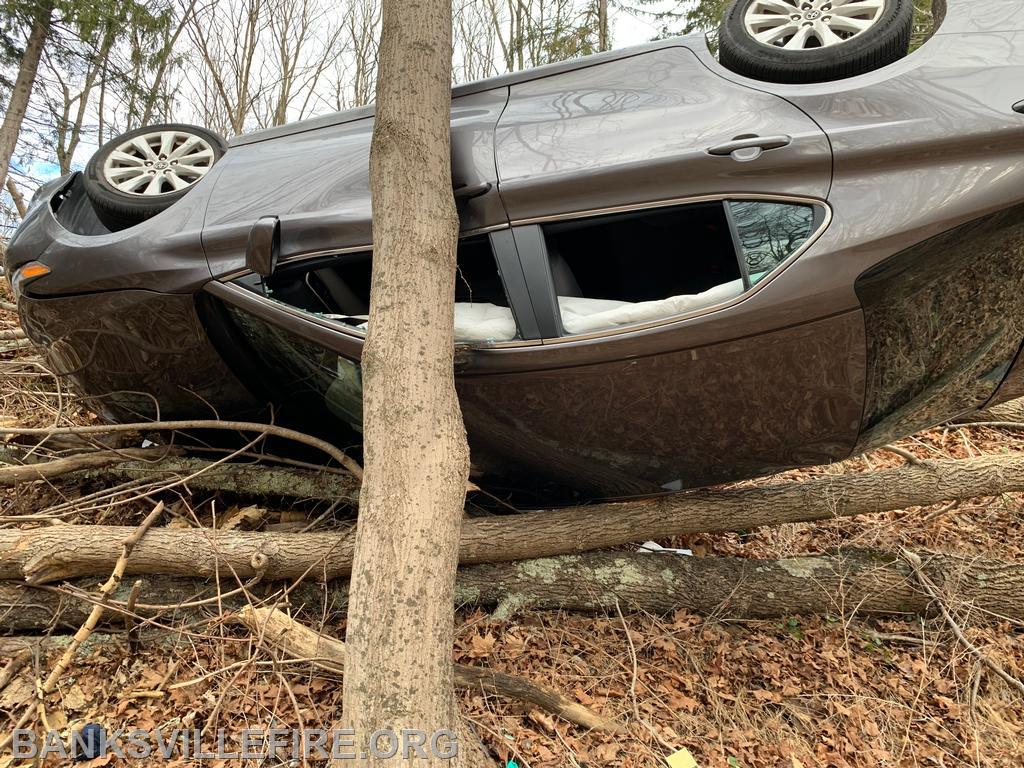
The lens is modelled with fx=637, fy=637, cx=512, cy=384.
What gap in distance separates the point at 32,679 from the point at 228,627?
758mm

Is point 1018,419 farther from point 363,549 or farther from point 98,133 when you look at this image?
point 98,133

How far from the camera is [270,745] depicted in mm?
2381

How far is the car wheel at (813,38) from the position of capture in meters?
2.46

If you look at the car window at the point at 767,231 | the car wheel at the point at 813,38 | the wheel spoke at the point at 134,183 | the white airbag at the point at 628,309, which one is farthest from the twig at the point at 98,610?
the car wheel at the point at 813,38

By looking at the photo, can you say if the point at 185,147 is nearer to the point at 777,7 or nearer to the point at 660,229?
the point at 660,229

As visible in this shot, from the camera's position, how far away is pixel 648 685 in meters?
2.89

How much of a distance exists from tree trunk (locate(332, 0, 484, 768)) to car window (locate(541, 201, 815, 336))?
1.84ft

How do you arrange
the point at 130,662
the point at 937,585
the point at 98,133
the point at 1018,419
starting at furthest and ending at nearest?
the point at 98,133 < the point at 1018,419 < the point at 937,585 < the point at 130,662

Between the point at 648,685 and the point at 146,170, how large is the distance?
3401mm

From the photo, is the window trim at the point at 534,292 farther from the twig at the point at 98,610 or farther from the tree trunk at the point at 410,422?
the twig at the point at 98,610

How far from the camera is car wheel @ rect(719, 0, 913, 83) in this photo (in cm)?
246

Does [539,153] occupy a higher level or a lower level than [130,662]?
higher

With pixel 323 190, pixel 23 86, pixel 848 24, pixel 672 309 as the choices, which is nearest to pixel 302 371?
pixel 323 190

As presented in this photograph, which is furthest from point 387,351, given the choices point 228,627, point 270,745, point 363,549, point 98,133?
point 98,133
